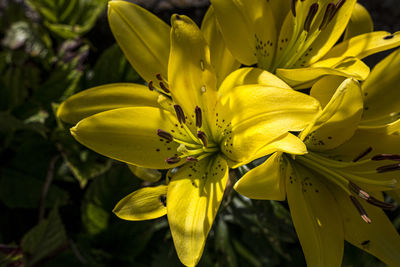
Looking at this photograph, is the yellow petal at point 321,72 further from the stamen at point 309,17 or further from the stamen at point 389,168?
the stamen at point 389,168

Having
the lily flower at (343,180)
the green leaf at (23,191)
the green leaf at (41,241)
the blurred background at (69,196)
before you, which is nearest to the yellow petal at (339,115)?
the lily flower at (343,180)

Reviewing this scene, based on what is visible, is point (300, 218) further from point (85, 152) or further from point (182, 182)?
point (85, 152)

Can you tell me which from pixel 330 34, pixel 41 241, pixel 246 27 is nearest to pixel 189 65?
pixel 246 27

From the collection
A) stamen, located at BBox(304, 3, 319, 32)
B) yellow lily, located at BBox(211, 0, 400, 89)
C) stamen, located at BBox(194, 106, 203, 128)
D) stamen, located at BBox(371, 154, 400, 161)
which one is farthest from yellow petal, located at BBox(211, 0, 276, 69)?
stamen, located at BBox(371, 154, 400, 161)

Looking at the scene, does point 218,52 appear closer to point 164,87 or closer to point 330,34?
point 164,87

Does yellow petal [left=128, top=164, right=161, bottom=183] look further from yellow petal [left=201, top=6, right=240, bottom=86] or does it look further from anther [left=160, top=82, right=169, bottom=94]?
yellow petal [left=201, top=6, right=240, bottom=86]

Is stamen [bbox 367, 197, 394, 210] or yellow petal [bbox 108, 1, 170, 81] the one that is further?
yellow petal [bbox 108, 1, 170, 81]

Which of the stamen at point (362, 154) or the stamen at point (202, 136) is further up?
the stamen at point (202, 136)
